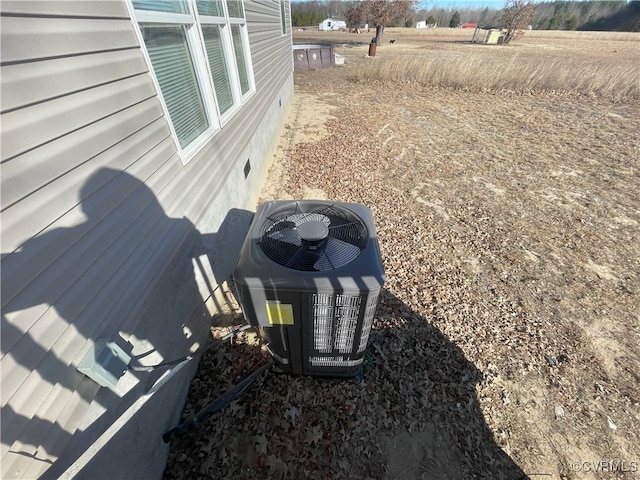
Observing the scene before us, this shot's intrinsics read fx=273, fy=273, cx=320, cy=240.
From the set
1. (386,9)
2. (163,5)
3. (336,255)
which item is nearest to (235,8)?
(163,5)

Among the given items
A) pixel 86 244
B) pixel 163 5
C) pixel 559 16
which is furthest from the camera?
pixel 559 16

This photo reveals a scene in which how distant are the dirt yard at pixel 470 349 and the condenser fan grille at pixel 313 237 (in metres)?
1.38

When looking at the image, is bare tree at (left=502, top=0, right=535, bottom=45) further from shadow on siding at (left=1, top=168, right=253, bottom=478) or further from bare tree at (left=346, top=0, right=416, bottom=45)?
shadow on siding at (left=1, top=168, right=253, bottom=478)

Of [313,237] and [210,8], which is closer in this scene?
[313,237]

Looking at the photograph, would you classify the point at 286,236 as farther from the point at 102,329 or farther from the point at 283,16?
the point at 283,16

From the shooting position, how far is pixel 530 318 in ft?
9.92

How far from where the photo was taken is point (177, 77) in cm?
258

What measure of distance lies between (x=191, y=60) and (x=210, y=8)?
958 millimetres

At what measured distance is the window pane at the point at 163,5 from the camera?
6.43ft

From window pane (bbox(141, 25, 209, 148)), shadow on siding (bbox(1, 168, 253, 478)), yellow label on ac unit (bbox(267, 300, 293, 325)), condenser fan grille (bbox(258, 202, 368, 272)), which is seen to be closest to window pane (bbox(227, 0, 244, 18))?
window pane (bbox(141, 25, 209, 148))

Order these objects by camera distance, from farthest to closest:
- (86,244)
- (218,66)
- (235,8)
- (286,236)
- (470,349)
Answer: (235,8) → (218,66) → (470,349) → (286,236) → (86,244)

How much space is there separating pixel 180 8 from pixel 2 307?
282 centimetres

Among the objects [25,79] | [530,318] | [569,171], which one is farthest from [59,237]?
[569,171]

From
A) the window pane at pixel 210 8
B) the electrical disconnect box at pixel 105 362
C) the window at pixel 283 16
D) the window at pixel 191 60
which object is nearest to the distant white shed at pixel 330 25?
the window at pixel 283 16
